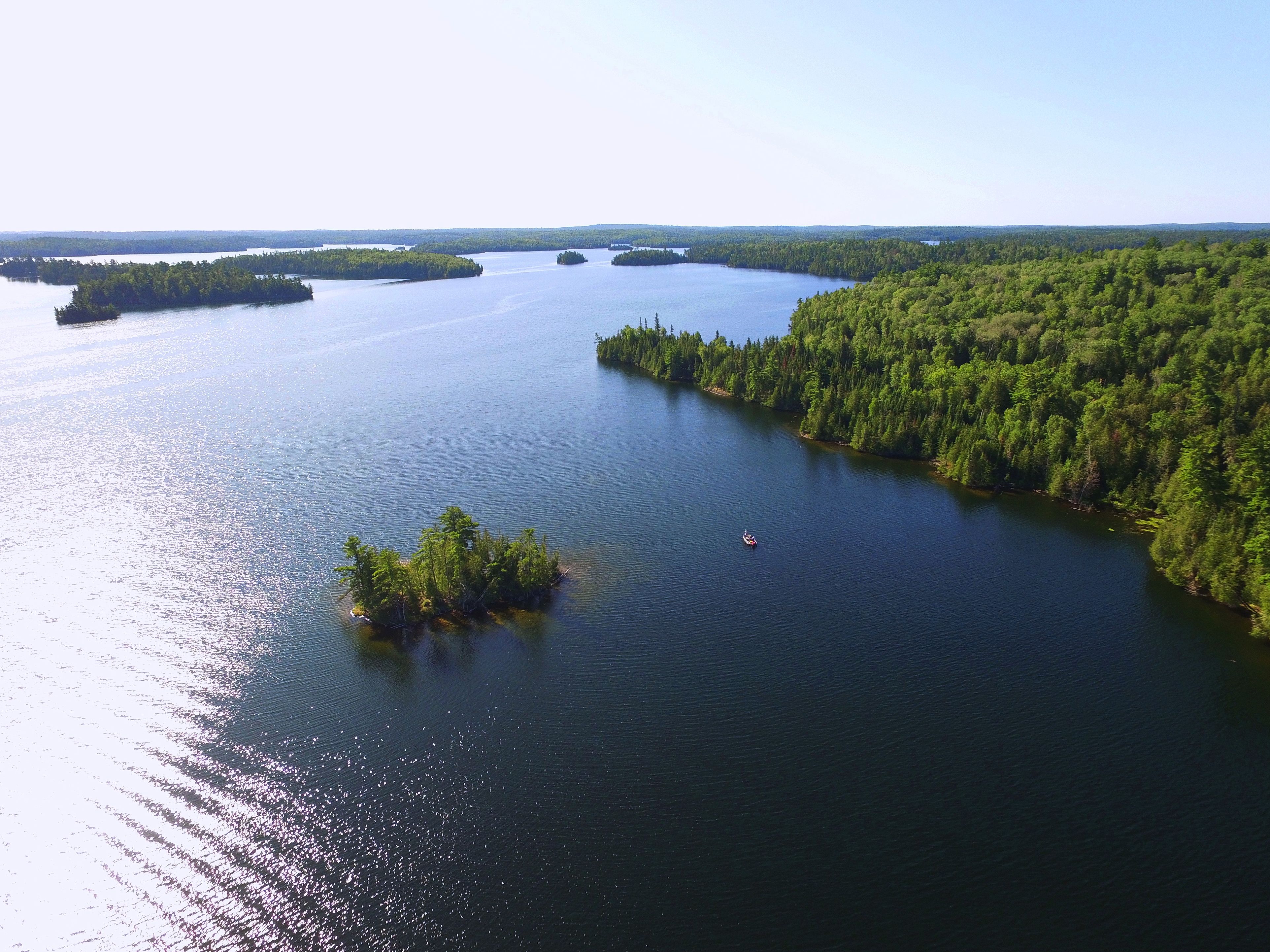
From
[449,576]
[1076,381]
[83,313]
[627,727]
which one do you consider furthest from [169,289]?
[1076,381]

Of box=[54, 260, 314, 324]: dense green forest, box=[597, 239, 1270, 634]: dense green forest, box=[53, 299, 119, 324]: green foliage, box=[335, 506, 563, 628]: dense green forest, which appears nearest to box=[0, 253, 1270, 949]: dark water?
box=[335, 506, 563, 628]: dense green forest

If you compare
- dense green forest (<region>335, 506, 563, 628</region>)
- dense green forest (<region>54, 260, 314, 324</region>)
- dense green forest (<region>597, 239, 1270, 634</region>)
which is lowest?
dense green forest (<region>335, 506, 563, 628</region>)

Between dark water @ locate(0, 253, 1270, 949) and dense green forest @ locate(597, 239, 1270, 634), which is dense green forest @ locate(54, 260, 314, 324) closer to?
dark water @ locate(0, 253, 1270, 949)

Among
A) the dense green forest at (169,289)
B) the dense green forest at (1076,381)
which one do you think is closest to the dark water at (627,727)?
the dense green forest at (1076,381)

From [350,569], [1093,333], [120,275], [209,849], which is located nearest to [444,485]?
[350,569]

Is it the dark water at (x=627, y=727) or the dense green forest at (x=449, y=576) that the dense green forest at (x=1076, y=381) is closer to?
the dark water at (x=627, y=727)

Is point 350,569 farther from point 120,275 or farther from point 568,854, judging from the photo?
point 120,275
